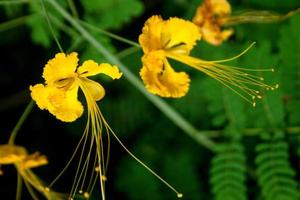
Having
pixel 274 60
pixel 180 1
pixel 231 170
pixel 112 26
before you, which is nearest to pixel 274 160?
pixel 231 170

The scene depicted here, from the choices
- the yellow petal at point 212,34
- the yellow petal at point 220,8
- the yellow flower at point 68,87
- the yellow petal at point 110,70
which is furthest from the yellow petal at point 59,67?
the yellow petal at point 220,8

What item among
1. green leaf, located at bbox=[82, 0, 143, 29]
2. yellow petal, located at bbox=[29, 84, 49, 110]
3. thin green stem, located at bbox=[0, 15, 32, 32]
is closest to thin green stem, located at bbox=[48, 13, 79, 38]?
green leaf, located at bbox=[82, 0, 143, 29]

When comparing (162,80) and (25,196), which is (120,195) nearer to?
(25,196)

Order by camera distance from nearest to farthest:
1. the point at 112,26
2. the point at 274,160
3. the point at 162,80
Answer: the point at 162,80 → the point at 274,160 → the point at 112,26

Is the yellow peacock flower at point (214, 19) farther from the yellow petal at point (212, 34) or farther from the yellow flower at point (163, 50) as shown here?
the yellow flower at point (163, 50)

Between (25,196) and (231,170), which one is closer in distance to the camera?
(231,170)

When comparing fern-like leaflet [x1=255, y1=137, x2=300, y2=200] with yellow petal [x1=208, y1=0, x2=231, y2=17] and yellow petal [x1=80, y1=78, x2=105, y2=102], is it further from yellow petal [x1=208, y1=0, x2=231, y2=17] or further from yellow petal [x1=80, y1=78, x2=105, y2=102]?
yellow petal [x1=80, y1=78, x2=105, y2=102]
